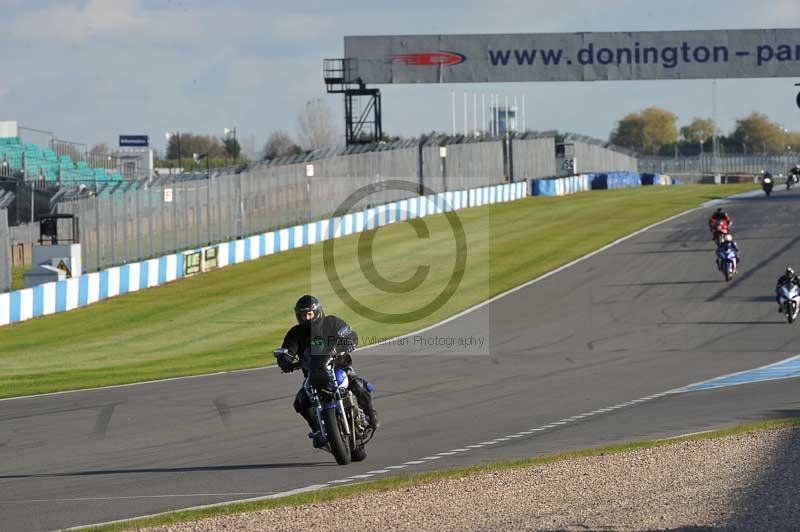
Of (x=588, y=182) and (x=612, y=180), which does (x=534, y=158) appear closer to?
(x=588, y=182)

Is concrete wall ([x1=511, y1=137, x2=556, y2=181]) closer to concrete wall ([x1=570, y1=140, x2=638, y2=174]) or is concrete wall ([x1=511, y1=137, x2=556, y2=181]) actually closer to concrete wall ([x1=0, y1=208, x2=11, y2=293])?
concrete wall ([x1=570, y1=140, x2=638, y2=174])

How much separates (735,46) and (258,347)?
38909 millimetres

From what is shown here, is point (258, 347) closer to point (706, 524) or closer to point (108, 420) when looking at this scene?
point (108, 420)

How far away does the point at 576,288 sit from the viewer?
34.8 metres

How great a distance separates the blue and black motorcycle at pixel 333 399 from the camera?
12.2 metres

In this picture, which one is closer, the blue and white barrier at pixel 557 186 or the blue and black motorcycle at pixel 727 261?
the blue and black motorcycle at pixel 727 261

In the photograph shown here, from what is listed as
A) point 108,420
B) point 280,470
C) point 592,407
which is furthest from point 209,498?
point 592,407

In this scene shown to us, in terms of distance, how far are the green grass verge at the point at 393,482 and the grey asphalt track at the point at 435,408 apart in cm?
51

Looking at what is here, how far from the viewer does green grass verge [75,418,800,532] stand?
385 inches

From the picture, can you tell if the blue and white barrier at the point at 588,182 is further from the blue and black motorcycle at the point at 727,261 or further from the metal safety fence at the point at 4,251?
the metal safety fence at the point at 4,251

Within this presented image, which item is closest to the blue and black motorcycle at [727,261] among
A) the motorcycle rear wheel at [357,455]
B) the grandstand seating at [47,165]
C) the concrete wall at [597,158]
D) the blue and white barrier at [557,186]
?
the grandstand seating at [47,165]

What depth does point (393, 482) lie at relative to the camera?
36.2ft

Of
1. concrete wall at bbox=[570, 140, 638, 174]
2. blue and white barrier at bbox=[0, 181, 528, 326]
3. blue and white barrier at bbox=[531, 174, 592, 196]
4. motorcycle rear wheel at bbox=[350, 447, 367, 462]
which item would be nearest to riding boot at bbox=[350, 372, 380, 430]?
motorcycle rear wheel at bbox=[350, 447, 367, 462]

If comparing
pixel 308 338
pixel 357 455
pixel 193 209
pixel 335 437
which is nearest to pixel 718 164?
pixel 193 209
